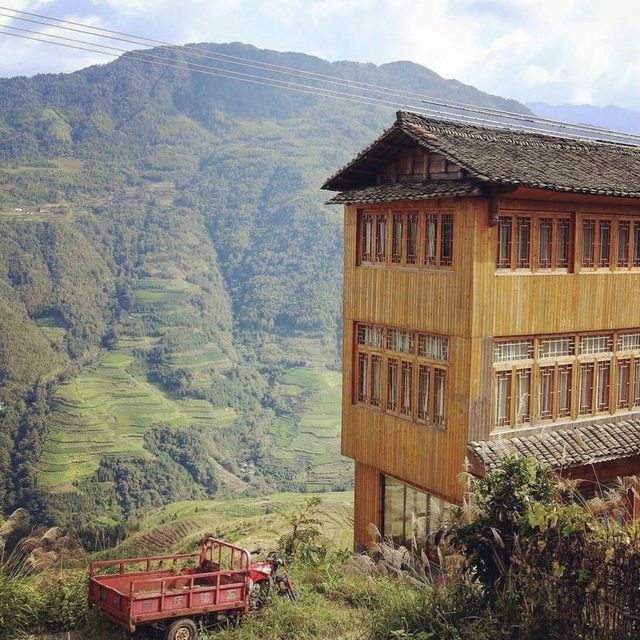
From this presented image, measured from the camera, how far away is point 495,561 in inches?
390

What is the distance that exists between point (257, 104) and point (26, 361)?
386 feet

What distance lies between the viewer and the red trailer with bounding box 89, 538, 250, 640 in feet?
36.6

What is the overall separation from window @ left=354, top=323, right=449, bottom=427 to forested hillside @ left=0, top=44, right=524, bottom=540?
40.7 m

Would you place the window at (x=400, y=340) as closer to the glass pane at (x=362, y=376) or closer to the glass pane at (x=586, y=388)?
the glass pane at (x=362, y=376)

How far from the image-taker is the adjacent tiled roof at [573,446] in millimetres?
14117

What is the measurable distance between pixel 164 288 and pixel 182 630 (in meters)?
112

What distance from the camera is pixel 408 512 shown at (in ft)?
52.7

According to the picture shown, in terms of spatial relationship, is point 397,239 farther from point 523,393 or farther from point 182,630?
point 182,630

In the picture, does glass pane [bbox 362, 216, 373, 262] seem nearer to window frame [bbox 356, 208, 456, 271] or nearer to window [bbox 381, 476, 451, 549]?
window frame [bbox 356, 208, 456, 271]

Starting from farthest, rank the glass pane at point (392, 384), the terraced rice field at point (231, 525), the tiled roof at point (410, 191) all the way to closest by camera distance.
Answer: the terraced rice field at point (231, 525)
the glass pane at point (392, 384)
the tiled roof at point (410, 191)

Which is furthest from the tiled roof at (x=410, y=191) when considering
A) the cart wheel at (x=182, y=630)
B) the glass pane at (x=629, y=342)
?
the cart wheel at (x=182, y=630)

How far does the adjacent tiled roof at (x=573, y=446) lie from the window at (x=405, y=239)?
3.10 metres

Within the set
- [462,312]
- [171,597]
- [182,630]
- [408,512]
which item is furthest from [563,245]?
[182,630]

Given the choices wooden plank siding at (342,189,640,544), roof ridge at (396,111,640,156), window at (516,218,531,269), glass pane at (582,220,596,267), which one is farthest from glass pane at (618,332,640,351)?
roof ridge at (396,111,640,156)
